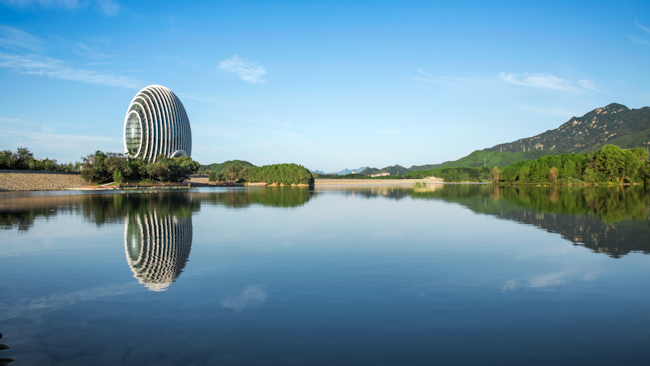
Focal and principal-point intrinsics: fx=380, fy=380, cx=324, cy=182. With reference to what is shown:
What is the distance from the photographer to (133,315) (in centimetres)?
624

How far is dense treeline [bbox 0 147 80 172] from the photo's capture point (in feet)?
207

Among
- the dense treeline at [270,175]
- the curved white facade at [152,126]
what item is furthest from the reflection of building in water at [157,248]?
the curved white facade at [152,126]

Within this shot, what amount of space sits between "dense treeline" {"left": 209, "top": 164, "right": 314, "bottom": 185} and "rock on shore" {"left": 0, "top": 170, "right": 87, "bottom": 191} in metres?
46.4

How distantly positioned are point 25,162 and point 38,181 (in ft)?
19.5

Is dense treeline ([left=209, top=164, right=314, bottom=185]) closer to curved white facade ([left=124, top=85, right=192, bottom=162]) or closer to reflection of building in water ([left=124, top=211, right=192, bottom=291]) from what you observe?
curved white facade ([left=124, top=85, right=192, bottom=162])

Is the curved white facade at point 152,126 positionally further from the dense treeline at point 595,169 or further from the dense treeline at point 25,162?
the dense treeline at point 595,169

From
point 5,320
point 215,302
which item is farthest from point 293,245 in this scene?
point 5,320

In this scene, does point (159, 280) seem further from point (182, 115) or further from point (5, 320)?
point (182, 115)

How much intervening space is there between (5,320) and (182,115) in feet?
408

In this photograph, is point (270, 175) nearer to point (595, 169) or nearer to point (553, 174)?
point (553, 174)

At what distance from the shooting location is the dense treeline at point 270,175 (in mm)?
115438

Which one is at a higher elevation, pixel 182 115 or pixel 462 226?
pixel 182 115

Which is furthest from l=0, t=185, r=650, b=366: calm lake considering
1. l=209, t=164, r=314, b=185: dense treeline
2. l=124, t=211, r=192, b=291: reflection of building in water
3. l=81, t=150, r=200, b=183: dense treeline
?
l=209, t=164, r=314, b=185: dense treeline

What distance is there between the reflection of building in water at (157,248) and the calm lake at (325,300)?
0.06 meters
